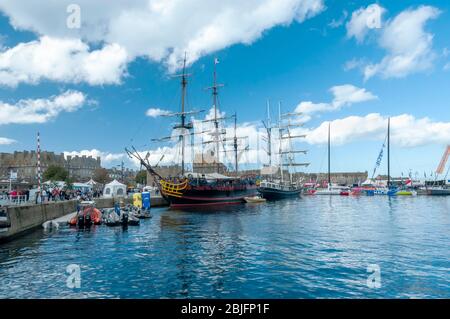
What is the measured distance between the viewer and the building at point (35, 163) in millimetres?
143375

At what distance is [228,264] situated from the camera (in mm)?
16453

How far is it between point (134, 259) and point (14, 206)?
12.2 m

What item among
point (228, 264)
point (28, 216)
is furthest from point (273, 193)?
point (228, 264)

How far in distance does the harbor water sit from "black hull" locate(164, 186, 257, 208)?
28091 millimetres

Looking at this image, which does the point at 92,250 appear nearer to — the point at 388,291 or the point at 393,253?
the point at 388,291

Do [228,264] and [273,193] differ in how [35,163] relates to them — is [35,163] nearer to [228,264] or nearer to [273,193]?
[273,193]

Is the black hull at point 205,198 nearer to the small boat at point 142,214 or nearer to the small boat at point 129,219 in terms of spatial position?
the small boat at point 142,214

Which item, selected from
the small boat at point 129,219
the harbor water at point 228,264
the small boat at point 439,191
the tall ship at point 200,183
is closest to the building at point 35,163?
the tall ship at point 200,183

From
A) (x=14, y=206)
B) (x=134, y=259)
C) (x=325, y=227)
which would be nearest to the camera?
(x=134, y=259)

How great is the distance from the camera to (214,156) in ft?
251

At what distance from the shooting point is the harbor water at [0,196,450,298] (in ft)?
41.3

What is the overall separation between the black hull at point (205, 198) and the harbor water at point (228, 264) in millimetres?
28091

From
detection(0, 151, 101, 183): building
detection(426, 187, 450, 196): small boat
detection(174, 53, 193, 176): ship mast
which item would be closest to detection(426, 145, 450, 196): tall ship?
detection(426, 187, 450, 196): small boat
